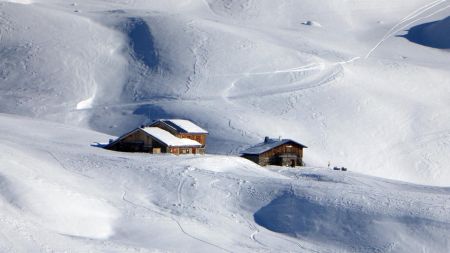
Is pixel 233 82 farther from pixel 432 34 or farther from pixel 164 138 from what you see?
pixel 432 34

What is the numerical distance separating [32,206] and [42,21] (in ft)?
175

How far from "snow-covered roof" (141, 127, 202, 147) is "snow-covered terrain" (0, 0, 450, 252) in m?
3.29

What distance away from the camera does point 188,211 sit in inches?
1426

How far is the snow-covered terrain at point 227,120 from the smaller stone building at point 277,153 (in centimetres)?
146

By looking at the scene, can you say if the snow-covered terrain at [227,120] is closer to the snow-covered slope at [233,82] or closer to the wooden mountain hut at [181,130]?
the snow-covered slope at [233,82]

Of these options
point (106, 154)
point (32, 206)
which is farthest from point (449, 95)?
point (32, 206)

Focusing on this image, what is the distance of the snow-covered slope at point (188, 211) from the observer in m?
32.0

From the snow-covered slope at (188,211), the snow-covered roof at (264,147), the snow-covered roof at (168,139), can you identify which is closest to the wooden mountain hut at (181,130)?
the snow-covered roof at (168,139)

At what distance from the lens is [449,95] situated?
77250mm

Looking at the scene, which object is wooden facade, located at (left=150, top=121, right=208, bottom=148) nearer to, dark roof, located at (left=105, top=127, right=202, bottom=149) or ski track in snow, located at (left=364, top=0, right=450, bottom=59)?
dark roof, located at (left=105, top=127, right=202, bottom=149)

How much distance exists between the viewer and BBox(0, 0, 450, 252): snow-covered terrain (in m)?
34.1

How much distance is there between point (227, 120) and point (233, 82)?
33.5ft

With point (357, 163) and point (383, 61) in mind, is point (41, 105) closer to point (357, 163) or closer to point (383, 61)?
point (357, 163)

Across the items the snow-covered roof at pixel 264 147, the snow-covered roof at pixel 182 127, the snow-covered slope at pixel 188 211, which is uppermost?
the snow-covered roof at pixel 182 127
